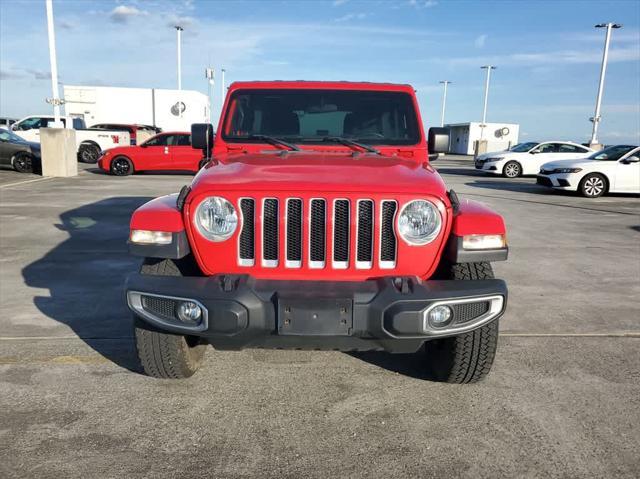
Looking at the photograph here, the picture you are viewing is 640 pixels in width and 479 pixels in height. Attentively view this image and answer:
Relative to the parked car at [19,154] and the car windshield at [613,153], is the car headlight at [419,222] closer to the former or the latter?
the car windshield at [613,153]

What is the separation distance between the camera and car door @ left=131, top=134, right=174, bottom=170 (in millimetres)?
18172

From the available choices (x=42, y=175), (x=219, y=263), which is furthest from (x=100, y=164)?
(x=219, y=263)

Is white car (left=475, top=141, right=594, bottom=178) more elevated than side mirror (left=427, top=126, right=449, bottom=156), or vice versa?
side mirror (left=427, top=126, right=449, bottom=156)

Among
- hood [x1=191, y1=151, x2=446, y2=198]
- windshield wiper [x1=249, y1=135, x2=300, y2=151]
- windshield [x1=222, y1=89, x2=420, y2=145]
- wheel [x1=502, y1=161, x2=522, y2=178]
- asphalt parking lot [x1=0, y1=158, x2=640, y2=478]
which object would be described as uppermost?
windshield [x1=222, y1=89, x2=420, y2=145]

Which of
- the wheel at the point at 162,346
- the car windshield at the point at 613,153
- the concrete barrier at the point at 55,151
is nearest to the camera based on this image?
the wheel at the point at 162,346

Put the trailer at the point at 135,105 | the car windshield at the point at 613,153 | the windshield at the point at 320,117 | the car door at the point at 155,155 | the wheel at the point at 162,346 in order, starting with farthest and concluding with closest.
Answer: the trailer at the point at 135,105 < the car door at the point at 155,155 < the car windshield at the point at 613,153 < the windshield at the point at 320,117 < the wheel at the point at 162,346

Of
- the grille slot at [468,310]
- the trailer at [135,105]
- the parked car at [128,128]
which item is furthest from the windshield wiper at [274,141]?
the trailer at [135,105]

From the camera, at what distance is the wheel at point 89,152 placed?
23.3 meters

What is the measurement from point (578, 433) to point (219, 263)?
2161 millimetres

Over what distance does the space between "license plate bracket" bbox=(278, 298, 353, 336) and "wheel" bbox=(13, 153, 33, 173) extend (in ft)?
58.0

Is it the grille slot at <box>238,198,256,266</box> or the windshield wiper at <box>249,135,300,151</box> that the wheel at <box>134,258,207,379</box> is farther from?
the windshield wiper at <box>249,135,300,151</box>

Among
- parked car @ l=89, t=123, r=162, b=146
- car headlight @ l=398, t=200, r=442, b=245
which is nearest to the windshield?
car headlight @ l=398, t=200, r=442, b=245

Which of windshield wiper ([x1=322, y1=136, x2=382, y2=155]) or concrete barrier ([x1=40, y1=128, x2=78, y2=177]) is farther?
concrete barrier ([x1=40, y1=128, x2=78, y2=177])

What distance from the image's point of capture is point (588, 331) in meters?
4.49
